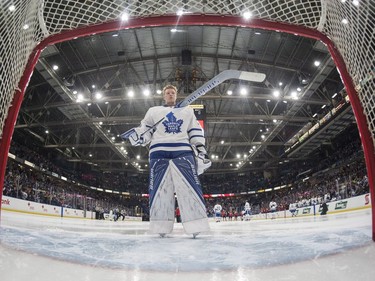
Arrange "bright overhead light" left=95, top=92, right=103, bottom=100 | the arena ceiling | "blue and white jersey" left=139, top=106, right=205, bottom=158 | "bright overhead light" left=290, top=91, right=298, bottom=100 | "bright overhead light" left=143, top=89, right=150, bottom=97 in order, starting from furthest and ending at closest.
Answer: "bright overhead light" left=290, top=91, right=298, bottom=100 → "bright overhead light" left=95, top=92, right=103, bottom=100 → "bright overhead light" left=143, top=89, right=150, bottom=97 → the arena ceiling → "blue and white jersey" left=139, top=106, right=205, bottom=158

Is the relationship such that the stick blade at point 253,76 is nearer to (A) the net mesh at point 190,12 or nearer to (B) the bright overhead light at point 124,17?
(A) the net mesh at point 190,12

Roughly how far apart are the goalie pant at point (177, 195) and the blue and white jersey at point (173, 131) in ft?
0.35

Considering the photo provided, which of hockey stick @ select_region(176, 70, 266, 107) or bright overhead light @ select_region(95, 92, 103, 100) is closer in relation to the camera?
hockey stick @ select_region(176, 70, 266, 107)

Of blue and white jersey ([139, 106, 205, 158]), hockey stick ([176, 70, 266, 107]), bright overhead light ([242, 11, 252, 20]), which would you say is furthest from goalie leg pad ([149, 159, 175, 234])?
bright overhead light ([242, 11, 252, 20])

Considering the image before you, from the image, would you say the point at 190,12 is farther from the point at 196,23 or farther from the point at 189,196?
the point at 189,196

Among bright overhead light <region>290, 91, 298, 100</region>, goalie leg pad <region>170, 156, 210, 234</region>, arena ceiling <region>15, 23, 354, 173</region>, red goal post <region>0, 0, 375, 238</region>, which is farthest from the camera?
bright overhead light <region>290, 91, 298, 100</region>

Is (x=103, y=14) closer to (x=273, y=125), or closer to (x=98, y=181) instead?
(x=273, y=125)

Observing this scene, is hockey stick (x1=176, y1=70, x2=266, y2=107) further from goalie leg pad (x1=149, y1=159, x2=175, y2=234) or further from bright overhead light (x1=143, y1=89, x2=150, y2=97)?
bright overhead light (x1=143, y1=89, x2=150, y2=97)

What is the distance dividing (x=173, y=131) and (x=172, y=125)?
58mm

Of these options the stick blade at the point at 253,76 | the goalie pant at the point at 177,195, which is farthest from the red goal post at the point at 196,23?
the goalie pant at the point at 177,195

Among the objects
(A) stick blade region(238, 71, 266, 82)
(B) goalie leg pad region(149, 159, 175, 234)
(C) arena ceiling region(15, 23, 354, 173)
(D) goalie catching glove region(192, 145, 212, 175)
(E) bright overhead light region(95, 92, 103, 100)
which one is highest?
(C) arena ceiling region(15, 23, 354, 173)

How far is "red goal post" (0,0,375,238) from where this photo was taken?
1.99 metres

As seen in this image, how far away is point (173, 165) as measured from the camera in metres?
2.92

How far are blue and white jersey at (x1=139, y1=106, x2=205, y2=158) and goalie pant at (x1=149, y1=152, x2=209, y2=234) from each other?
0.11 m
